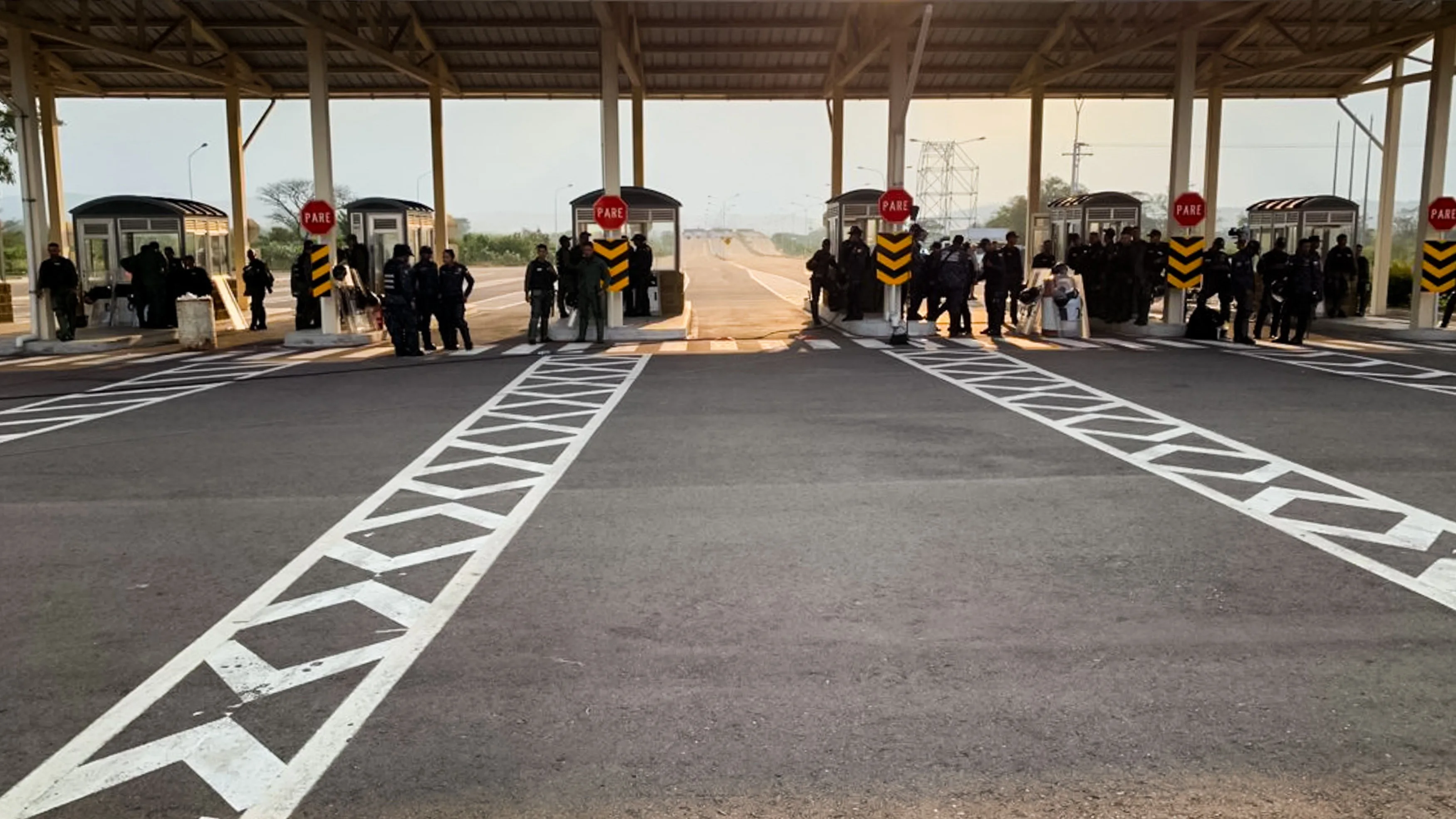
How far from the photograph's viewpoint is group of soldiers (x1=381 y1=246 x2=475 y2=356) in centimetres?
1741

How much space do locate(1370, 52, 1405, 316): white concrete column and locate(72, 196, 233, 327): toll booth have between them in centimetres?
2546

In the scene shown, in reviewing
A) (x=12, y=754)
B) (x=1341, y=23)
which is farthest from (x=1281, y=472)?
(x=1341, y=23)

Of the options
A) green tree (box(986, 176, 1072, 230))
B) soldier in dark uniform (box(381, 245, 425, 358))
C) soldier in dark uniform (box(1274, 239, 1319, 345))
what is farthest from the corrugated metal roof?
green tree (box(986, 176, 1072, 230))

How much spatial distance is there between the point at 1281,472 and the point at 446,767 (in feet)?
22.4

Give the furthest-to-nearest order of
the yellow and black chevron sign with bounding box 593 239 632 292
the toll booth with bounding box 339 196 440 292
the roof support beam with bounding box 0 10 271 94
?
1. the toll booth with bounding box 339 196 440 292
2. the yellow and black chevron sign with bounding box 593 239 632 292
3. the roof support beam with bounding box 0 10 271 94

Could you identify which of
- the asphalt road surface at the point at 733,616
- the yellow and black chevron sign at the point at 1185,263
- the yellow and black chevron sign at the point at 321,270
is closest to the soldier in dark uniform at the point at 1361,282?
the yellow and black chevron sign at the point at 1185,263

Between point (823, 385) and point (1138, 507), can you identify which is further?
point (823, 385)

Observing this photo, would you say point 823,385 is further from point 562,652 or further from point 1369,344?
point 1369,344

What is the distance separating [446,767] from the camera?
152 inches

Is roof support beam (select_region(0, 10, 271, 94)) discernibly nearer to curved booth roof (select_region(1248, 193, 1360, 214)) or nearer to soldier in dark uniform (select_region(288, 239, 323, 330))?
soldier in dark uniform (select_region(288, 239, 323, 330))

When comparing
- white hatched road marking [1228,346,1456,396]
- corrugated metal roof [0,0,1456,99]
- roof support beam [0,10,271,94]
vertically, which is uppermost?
corrugated metal roof [0,0,1456,99]

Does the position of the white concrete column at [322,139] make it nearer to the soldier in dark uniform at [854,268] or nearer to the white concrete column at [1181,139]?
the soldier in dark uniform at [854,268]

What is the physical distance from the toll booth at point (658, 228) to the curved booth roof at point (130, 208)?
321 inches

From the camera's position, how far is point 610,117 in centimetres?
1992
